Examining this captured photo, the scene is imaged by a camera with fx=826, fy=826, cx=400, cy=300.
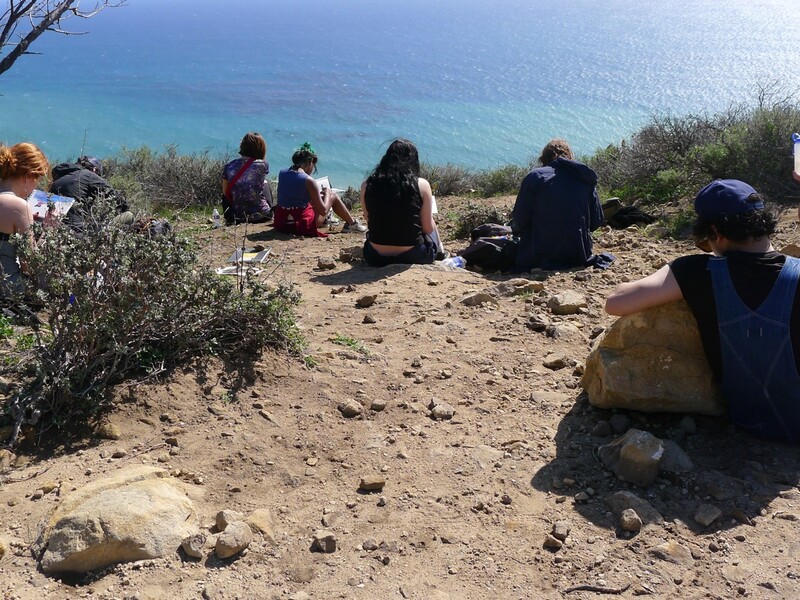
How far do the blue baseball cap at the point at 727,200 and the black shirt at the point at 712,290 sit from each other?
0.57 feet

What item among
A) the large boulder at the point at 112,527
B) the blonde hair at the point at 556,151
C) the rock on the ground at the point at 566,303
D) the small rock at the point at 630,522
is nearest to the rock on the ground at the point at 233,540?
the large boulder at the point at 112,527

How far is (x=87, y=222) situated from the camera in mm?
4020

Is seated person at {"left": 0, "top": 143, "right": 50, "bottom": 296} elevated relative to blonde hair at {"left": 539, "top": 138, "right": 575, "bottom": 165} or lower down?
lower down

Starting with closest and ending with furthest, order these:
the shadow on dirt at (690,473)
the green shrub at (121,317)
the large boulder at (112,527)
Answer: the large boulder at (112,527) < the shadow on dirt at (690,473) < the green shrub at (121,317)

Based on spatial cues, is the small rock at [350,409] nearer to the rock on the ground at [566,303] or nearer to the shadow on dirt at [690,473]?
the shadow on dirt at [690,473]

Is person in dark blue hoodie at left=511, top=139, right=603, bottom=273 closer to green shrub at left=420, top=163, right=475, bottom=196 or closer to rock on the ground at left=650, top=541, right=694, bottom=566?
rock on the ground at left=650, top=541, right=694, bottom=566

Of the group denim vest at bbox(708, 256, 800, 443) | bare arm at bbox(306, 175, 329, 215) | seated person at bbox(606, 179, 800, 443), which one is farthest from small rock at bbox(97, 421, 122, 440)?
bare arm at bbox(306, 175, 329, 215)

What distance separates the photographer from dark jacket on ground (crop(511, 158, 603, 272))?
21.4 ft

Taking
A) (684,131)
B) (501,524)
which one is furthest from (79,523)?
(684,131)

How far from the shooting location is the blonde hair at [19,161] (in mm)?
4945

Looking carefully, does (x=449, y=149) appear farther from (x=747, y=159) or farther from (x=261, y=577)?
(x=261, y=577)

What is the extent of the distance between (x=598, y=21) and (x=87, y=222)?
4204 cm

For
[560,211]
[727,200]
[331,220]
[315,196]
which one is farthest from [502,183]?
[727,200]

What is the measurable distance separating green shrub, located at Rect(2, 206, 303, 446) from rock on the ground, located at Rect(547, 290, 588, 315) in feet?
5.83
